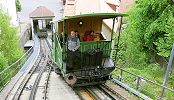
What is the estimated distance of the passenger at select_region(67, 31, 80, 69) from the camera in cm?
1066

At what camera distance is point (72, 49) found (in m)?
10.7

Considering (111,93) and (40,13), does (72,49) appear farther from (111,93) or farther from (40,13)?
(40,13)

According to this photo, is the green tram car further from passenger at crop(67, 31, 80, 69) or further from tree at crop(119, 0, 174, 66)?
tree at crop(119, 0, 174, 66)

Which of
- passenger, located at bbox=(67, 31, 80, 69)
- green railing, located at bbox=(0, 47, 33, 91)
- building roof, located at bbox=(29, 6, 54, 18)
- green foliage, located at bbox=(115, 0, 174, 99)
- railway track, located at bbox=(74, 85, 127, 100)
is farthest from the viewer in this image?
building roof, located at bbox=(29, 6, 54, 18)

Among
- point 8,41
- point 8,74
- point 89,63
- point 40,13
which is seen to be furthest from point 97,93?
point 40,13

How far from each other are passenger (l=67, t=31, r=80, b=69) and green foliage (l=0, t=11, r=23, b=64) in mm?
16148

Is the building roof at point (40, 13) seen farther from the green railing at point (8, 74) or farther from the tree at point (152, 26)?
the tree at point (152, 26)

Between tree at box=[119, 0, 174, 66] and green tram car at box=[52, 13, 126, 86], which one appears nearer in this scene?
green tram car at box=[52, 13, 126, 86]

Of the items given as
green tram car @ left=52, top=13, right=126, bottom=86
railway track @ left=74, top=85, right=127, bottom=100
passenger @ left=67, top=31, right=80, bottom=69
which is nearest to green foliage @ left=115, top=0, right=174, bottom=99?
railway track @ left=74, top=85, right=127, bottom=100

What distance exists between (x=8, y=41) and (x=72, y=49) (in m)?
17.2

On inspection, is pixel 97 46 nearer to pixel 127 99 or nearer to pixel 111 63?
A: pixel 111 63

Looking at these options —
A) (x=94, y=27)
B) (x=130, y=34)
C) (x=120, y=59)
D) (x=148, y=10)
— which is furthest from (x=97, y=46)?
(x=120, y=59)

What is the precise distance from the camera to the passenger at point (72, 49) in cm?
1066

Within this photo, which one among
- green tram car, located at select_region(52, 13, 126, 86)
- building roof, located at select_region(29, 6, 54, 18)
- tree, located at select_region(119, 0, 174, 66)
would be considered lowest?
green tram car, located at select_region(52, 13, 126, 86)
